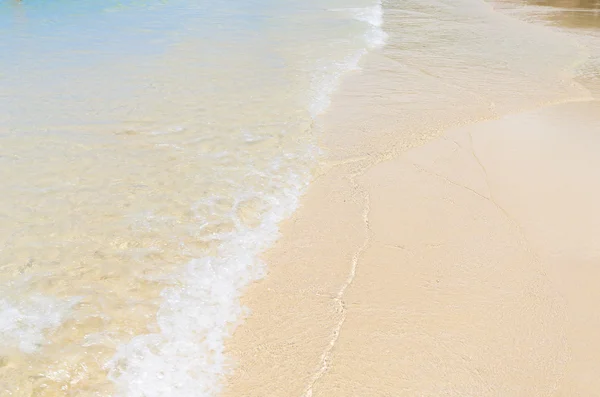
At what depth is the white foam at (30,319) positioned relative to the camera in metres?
3.30

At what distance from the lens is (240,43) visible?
1078 cm

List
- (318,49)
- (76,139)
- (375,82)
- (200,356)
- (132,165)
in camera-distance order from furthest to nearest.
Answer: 1. (318,49)
2. (375,82)
3. (76,139)
4. (132,165)
5. (200,356)

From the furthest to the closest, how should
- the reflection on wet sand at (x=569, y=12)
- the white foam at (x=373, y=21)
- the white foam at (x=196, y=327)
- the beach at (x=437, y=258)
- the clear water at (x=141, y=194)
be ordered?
1. the reflection on wet sand at (x=569, y=12)
2. the white foam at (x=373, y=21)
3. the clear water at (x=141, y=194)
4. the beach at (x=437, y=258)
5. the white foam at (x=196, y=327)

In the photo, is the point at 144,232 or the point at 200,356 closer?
the point at 200,356

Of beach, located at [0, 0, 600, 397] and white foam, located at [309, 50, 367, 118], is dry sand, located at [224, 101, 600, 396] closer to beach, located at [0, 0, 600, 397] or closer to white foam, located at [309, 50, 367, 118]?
beach, located at [0, 0, 600, 397]

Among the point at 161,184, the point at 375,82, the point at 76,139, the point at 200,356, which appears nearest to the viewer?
the point at 200,356

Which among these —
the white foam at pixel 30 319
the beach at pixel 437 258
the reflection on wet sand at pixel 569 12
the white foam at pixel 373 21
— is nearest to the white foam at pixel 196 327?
the beach at pixel 437 258

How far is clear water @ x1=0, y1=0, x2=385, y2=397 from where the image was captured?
10.7 ft

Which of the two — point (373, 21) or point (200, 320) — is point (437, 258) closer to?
point (200, 320)

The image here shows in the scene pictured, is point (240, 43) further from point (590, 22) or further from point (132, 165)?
point (590, 22)

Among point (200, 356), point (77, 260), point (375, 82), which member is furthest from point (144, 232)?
point (375, 82)

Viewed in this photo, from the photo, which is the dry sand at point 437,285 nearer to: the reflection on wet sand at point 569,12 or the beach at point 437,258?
the beach at point 437,258

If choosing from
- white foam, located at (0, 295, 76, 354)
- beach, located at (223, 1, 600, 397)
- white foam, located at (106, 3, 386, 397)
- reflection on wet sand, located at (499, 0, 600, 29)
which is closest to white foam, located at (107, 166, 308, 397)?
white foam, located at (106, 3, 386, 397)

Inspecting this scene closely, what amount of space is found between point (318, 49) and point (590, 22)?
7.54 meters
